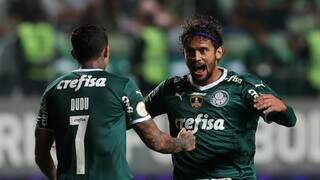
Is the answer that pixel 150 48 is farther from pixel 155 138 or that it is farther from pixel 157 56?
pixel 155 138

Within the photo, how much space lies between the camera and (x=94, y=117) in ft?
20.4

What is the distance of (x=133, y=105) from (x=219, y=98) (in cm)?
88

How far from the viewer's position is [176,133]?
23.0ft

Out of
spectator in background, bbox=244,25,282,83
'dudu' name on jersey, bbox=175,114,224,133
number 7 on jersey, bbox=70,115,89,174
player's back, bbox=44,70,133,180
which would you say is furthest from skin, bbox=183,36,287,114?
spectator in background, bbox=244,25,282,83

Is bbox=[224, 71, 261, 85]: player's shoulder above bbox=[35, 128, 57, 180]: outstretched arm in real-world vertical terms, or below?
above

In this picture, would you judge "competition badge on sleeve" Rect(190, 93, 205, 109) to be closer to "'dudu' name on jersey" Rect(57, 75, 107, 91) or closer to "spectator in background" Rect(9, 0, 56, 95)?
"'dudu' name on jersey" Rect(57, 75, 107, 91)

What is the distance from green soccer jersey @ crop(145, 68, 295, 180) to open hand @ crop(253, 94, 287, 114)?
0.89 feet

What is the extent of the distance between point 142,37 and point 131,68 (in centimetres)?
54

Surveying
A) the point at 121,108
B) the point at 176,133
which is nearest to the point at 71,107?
the point at 121,108

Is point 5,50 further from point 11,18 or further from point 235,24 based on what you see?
point 235,24

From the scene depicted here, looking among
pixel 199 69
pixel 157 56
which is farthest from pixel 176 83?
pixel 157 56

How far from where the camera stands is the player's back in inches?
244

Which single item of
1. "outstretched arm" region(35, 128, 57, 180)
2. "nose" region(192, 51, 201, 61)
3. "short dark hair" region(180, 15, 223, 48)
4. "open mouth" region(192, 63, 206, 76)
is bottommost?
"outstretched arm" region(35, 128, 57, 180)

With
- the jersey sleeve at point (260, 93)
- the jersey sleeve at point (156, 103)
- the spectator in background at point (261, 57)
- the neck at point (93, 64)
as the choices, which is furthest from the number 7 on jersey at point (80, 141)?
the spectator in background at point (261, 57)
